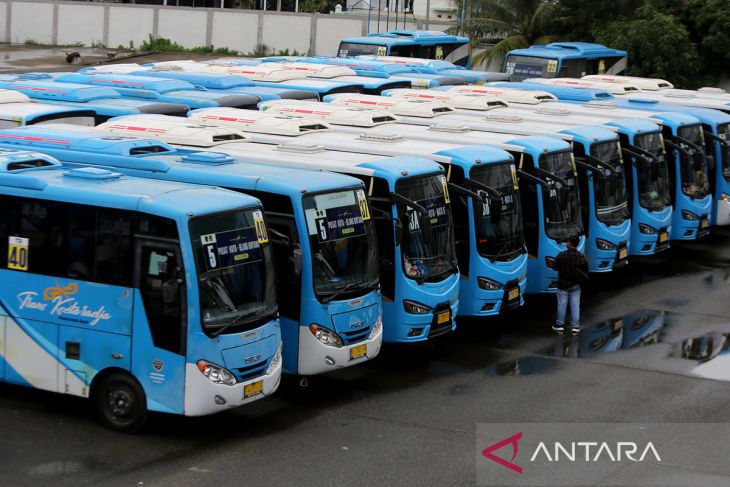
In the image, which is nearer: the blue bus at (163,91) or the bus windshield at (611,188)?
the bus windshield at (611,188)

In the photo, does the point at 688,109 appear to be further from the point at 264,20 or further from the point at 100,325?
the point at 264,20

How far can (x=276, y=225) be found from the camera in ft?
43.8

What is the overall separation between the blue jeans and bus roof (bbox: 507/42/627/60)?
20523 mm

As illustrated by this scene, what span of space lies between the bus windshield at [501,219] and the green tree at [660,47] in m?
23.6

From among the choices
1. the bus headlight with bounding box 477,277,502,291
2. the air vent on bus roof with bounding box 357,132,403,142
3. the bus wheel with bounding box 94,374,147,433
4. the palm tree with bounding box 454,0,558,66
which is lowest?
the bus wheel with bounding box 94,374,147,433

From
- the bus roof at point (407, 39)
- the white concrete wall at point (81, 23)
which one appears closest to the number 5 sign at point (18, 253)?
the bus roof at point (407, 39)

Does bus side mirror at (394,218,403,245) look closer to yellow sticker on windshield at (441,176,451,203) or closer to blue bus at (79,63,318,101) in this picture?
yellow sticker on windshield at (441,176,451,203)

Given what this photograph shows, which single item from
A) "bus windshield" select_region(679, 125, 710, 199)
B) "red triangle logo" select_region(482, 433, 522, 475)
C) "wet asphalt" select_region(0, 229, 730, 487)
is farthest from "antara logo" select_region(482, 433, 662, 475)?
"bus windshield" select_region(679, 125, 710, 199)

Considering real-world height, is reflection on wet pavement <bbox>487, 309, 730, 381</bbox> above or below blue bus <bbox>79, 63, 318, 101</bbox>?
below

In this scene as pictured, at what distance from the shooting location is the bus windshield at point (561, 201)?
17.9 metres

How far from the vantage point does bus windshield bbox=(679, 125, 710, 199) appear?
22781 mm

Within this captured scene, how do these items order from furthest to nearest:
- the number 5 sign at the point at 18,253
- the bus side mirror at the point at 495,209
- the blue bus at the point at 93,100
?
the blue bus at the point at 93,100
the bus side mirror at the point at 495,209
the number 5 sign at the point at 18,253

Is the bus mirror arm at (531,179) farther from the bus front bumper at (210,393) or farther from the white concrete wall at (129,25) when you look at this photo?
the white concrete wall at (129,25)

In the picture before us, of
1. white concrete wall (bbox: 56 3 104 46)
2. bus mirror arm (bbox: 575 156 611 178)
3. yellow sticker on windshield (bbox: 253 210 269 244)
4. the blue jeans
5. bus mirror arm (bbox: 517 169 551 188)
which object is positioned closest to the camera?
yellow sticker on windshield (bbox: 253 210 269 244)
